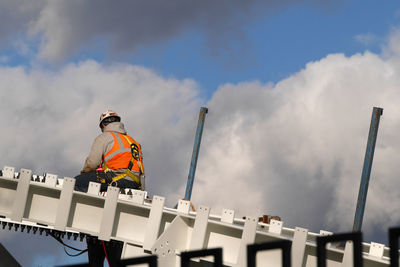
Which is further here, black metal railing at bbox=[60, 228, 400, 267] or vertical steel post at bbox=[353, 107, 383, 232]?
vertical steel post at bbox=[353, 107, 383, 232]

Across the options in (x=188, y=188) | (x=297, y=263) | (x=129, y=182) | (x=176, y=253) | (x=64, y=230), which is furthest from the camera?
(x=188, y=188)

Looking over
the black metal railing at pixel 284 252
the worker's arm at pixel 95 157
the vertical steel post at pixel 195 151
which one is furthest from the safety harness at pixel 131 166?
the black metal railing at pixel 284 252

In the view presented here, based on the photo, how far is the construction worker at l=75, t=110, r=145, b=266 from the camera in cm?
1180

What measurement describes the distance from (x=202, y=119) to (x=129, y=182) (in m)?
7.77

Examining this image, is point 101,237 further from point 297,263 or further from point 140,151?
point 297,263

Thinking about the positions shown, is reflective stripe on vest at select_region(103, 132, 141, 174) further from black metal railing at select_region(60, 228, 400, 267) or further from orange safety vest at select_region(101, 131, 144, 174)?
black metal railing at select_region(60, 228, 400, 267)

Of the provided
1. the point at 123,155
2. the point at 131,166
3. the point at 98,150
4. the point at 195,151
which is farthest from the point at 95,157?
the point at 195,151

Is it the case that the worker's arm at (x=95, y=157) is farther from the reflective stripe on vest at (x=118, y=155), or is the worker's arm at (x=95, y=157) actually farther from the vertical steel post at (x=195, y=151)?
the vertical steel post at (x=195, y=151)

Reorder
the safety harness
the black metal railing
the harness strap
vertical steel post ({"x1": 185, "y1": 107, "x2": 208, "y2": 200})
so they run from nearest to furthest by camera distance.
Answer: the black metal railing
the safety harness
the harness strap
vertical steel post ({"x1": 185, "y1": 107, "x2": 208, "y2": 200})

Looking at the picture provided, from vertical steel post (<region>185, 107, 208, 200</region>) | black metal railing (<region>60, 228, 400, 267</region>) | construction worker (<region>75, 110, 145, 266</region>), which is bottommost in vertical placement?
black metal railing (<region>60, 228, 400, 267</region>)

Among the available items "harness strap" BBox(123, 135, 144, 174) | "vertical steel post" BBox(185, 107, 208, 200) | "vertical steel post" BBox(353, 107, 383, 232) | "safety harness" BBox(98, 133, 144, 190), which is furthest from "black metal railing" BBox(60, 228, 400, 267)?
"vertical steel post" BBox(185, 107, 208, 200)

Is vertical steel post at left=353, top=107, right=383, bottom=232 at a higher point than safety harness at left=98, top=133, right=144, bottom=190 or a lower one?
higher

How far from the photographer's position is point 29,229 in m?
12.3

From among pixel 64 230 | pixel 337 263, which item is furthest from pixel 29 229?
pixel 337 263
